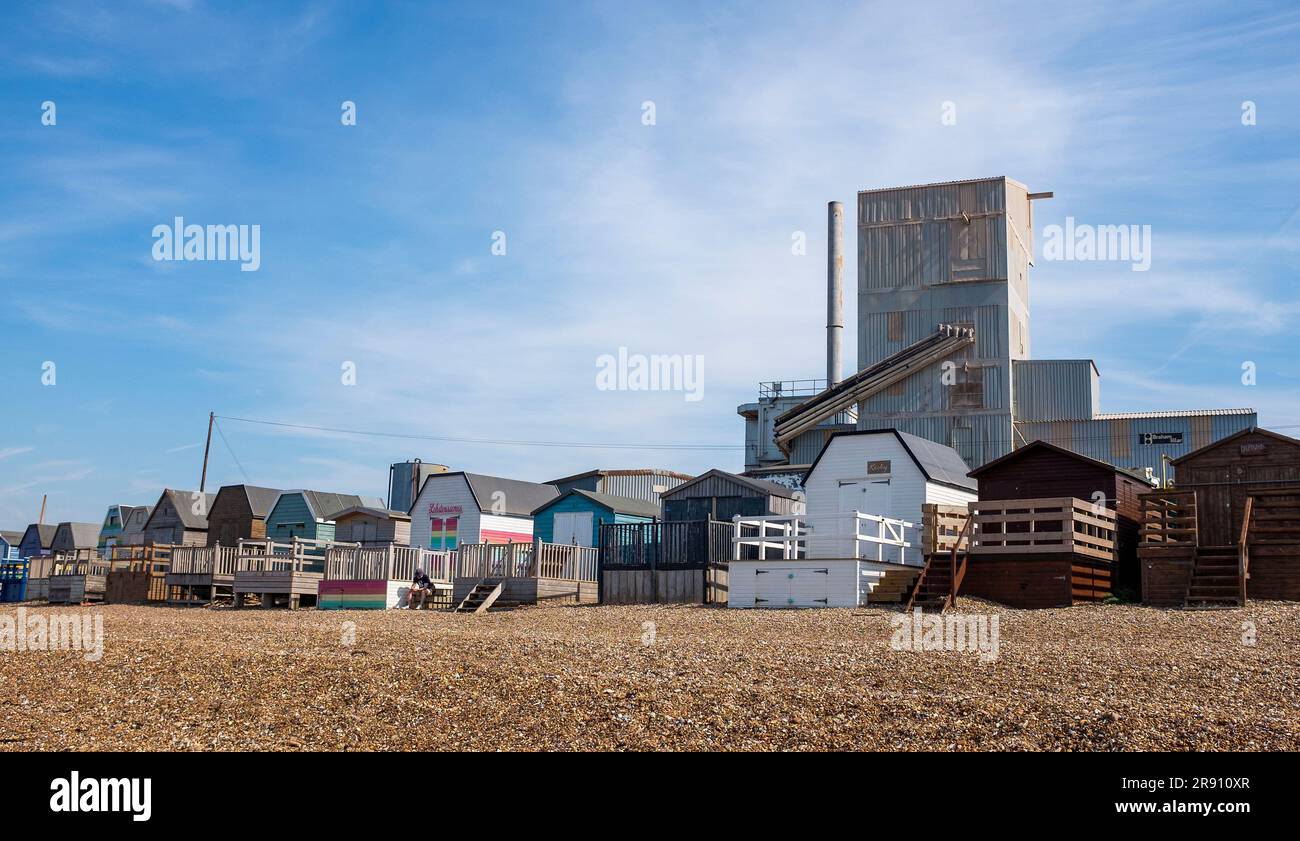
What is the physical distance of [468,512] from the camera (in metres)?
47.7

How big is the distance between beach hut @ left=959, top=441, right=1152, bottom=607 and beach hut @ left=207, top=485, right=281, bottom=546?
134 ft

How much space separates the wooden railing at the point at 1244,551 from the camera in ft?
73.5

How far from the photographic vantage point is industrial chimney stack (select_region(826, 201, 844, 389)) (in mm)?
58125

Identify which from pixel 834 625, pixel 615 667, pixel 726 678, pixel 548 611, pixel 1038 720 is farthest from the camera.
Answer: pixel 548 611

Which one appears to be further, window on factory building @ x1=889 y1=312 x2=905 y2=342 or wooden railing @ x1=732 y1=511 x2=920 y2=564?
window on factory building @ x1=889 y1=312 x2=905 y2=342

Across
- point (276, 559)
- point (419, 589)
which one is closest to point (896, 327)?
point (419, 589)

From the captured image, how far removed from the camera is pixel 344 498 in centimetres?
6153

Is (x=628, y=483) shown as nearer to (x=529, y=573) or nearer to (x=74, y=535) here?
(x=529, y=573)

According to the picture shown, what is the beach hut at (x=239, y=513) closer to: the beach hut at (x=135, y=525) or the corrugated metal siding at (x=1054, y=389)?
the beach hut at (x=135, y=525)

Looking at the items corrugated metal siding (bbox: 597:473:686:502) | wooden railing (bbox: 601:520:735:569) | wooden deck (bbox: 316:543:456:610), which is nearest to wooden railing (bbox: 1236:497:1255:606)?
wooden railing (bbox: 601:520:735:569)

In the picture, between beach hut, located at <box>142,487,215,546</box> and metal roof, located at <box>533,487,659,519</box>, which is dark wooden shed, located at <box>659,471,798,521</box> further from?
beach hut, located at <box>142,487,215,546</box>
